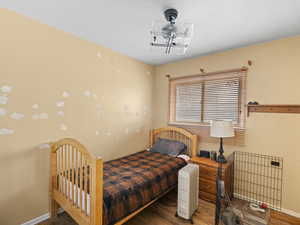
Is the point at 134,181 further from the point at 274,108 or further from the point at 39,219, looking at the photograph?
the point at 274,108

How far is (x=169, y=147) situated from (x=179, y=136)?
1.21 feet

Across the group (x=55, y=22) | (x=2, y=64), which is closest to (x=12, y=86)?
(x=2, y=64)

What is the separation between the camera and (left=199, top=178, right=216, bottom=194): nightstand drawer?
2.38m

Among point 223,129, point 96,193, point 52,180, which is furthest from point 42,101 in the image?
point 223,129

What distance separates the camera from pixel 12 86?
1738mm

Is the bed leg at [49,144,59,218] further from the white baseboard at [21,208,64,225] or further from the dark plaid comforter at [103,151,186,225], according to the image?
the dark plaid comforter at [103,151,186,225]

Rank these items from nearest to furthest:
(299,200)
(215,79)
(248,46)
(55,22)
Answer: (55,22)
(299,200)
(248,46)
(215,79)

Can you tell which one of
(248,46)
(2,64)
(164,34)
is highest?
(248,46)

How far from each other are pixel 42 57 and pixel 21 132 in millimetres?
965

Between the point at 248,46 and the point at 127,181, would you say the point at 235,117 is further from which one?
the point at 127,181

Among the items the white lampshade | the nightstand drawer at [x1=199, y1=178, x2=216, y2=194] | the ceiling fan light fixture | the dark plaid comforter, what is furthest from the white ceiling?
the nightstand drawer at [x1=199, y1=178, x2=216, y2=194]

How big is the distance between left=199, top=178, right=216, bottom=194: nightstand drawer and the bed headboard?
0.54 meters

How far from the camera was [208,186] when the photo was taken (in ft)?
7.97

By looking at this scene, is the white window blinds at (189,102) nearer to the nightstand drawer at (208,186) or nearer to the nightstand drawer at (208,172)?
the nightstand drawer at (208,172)
